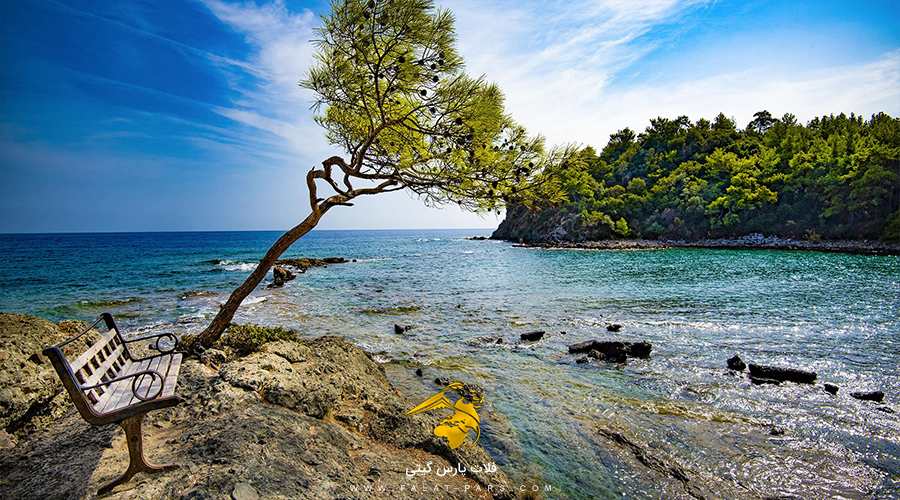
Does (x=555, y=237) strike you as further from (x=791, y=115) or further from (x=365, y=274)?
(x=791, y=115)

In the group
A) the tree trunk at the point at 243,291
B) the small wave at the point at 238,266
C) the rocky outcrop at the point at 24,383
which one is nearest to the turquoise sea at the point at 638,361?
the tree trunk at the point at 243,291

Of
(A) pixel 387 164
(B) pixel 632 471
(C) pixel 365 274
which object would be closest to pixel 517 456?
(B) pixel 632 471

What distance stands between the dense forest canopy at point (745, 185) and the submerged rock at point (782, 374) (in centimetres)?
3842

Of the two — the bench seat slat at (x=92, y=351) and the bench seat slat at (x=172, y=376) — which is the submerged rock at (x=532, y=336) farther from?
the bench seat slat at (x=92, y=351)

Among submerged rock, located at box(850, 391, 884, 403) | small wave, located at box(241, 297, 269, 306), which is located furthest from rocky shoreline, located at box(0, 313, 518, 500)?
small wave, located at box(241, 297, 269, 306)

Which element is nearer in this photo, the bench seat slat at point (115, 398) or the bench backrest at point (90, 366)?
the bench backrest at point (90, 366)

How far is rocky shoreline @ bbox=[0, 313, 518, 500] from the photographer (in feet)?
10.5

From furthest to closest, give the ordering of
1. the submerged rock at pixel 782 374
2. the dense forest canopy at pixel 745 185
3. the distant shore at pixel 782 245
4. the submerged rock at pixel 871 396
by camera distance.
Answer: the dense forest canopy at pixel 745 185
the distant shore at pixel 782 245
the submerged rock at pixel 782 374
the submerged rock at pixel 871 396

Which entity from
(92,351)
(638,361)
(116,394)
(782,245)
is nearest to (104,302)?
(92,351)

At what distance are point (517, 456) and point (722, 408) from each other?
4.61 meters

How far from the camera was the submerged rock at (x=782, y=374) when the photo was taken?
324 inches

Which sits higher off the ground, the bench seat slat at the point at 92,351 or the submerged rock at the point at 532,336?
the bench seat slat at the point at 92,351

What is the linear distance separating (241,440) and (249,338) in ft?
12.6

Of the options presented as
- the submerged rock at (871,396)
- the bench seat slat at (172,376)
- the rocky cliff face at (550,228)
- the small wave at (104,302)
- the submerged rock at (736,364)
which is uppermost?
the rocky cliff face at (550,228)
